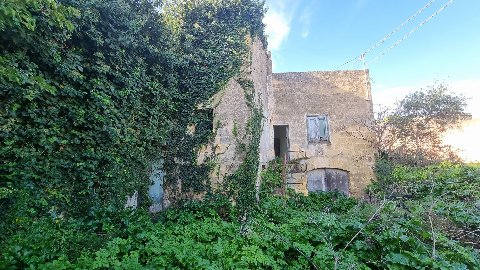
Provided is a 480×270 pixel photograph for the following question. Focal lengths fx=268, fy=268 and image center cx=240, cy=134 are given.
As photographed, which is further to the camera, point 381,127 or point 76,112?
point 381,127

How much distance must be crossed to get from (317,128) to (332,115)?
0.96m

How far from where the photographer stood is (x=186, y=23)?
7.52m

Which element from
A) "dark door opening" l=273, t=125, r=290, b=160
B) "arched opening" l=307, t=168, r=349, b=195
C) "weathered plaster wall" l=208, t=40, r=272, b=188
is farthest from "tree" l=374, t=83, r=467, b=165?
"weathered plaster wall" l=208, t=40, r=272, b=188

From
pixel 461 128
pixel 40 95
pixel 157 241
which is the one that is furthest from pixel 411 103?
pixel 40 95

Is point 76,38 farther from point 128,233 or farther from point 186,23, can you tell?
point 128,233

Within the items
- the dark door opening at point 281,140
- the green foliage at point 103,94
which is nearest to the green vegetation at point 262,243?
the green foliage at point 103,94

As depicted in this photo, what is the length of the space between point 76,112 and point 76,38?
1.52 m

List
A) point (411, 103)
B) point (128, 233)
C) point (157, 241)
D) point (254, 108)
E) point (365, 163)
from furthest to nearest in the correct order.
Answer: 1. point (411, 103)
2. point (365, 163)
3. point (254, 108)
4. point (128, 233)
5. point (157, 241)

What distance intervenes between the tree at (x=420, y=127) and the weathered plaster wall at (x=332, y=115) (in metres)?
0.79

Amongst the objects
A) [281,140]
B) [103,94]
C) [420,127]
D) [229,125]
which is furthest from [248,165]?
[420,127]

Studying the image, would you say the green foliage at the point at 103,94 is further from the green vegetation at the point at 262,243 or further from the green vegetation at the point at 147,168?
the green vegetation at the point at 262,243

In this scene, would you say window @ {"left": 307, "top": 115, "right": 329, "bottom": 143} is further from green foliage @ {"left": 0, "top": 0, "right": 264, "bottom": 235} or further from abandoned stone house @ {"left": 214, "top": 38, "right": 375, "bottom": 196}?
green foliage @ {"left": 0, "top": 0, "right": 264, "bottom": 235}

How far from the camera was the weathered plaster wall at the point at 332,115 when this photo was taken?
12102 mm

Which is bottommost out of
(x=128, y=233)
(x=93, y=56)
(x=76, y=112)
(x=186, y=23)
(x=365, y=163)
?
(x=128, y=233)
